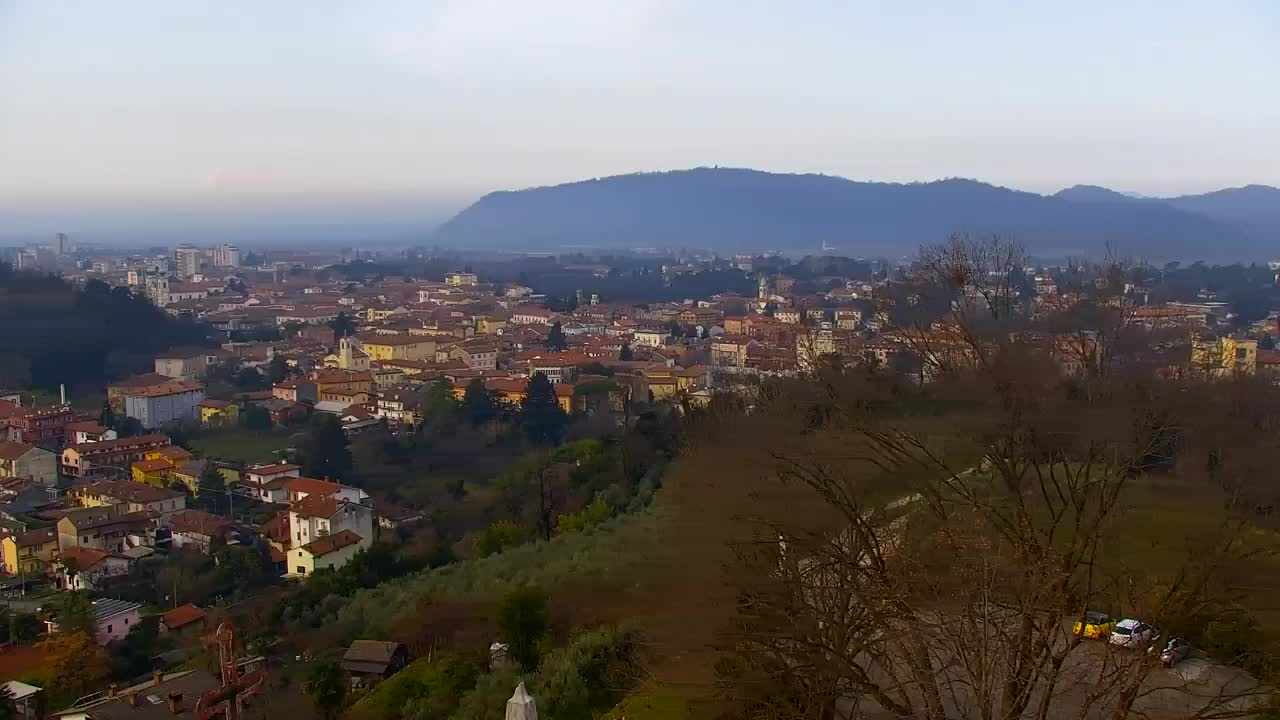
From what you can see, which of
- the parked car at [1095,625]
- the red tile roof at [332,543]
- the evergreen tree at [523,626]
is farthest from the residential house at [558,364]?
the parked car at [1095,625]

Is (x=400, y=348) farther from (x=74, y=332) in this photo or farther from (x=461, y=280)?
(x=461, y=280)

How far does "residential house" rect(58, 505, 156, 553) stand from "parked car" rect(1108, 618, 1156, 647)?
1468cm

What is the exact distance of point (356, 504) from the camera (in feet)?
51.2

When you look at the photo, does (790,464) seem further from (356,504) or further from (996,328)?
(356,504)

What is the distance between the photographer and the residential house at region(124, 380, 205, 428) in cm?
2552

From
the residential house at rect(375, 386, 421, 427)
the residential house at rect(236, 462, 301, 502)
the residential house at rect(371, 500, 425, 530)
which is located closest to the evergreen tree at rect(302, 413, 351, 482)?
the residential house at rect(236, 462, 301, 502)

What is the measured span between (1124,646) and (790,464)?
1440mm

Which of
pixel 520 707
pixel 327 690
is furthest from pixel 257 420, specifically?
pixel 520 707

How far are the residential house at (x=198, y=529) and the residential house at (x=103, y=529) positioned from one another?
36 centimetres

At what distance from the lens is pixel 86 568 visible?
14.4m

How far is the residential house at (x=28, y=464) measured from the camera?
782 inches

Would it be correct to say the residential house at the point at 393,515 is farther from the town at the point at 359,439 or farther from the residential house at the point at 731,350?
the residential house at the point at 731,350

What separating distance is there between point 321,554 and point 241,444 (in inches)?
382

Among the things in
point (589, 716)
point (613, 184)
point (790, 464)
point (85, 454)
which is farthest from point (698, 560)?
point (613, 184)
